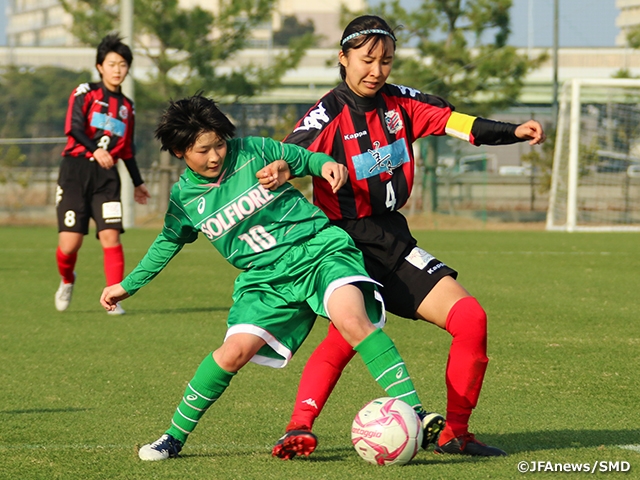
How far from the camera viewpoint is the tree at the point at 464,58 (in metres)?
23.2

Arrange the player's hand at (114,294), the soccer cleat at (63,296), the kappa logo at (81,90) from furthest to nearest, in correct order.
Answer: the soccer cleat at (63,296) → the kappa logo at (81,90) → the player's hand at (114,294)

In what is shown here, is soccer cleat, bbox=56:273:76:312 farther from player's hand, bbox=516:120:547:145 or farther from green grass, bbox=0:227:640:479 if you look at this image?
player's hand, bbox=516:120:547:145

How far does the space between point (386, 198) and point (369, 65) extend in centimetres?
55

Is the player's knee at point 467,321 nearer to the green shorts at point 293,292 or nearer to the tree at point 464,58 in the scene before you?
the green shorts at point 293,292

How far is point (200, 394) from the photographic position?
3.61 meters

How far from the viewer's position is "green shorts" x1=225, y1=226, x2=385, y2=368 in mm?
3570

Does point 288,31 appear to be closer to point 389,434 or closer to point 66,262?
point 66,262

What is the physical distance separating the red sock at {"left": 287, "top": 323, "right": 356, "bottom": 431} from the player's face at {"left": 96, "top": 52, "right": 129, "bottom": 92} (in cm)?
423

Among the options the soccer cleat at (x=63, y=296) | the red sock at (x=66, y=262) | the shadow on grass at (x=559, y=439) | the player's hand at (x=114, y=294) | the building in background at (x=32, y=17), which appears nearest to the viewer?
the shadow on grass at (x=559, y=439)

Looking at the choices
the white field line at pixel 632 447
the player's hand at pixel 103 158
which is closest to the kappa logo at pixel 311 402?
the white field line at pixel 632 447

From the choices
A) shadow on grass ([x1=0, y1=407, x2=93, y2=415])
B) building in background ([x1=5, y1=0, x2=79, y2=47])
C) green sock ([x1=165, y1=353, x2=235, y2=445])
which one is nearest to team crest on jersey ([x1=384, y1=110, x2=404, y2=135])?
green sock ([x1=165, y1=353, x2=235, y2=445])

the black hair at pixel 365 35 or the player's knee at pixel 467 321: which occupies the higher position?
the black hair at pixel 365 35

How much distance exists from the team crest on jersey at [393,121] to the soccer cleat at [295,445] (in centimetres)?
130

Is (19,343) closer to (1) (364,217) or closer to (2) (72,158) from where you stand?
(2) (72,158)
